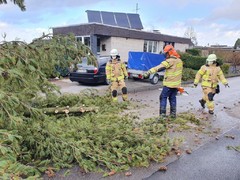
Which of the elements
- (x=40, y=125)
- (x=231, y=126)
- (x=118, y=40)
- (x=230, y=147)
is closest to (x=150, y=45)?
(x=118, y=40)

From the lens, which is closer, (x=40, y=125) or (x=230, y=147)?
(x=40, y=125)

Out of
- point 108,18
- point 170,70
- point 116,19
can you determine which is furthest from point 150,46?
point 170,70

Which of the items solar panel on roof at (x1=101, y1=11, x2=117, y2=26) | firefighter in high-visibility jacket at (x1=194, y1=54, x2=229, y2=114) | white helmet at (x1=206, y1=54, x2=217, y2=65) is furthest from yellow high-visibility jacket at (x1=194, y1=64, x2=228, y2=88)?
solar panel on roof at (x1=101, y1=11, x2=117, y2=26)

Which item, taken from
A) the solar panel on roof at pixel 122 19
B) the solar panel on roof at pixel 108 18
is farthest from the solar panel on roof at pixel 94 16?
the solar panel on roof at pixel 122 19

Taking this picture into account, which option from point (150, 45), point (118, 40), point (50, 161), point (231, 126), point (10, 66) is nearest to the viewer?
point (10, 66)

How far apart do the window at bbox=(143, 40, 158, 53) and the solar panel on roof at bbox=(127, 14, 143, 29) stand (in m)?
2.34

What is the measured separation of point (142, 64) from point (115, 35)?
5332 mm

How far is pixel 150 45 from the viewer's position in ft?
72.7

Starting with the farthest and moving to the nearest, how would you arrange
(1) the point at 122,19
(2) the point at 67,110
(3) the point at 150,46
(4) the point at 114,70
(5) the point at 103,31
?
(1) the point at 122,19 → (3) the point at 150,46 → (5) the point at 103,31 → (4) the point at 114,70 → (2) the point at 67,110

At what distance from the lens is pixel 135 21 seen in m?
23.9

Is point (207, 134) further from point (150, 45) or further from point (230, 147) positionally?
point (150, 45)

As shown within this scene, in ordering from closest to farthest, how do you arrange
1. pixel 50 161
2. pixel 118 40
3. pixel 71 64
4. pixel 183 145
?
pixel 50 161 < pixel 71 64 < pixel 183 145 < pixel 118 40

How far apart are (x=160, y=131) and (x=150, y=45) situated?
58.6 feet

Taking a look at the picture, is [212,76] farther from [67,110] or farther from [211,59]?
[67,110]
